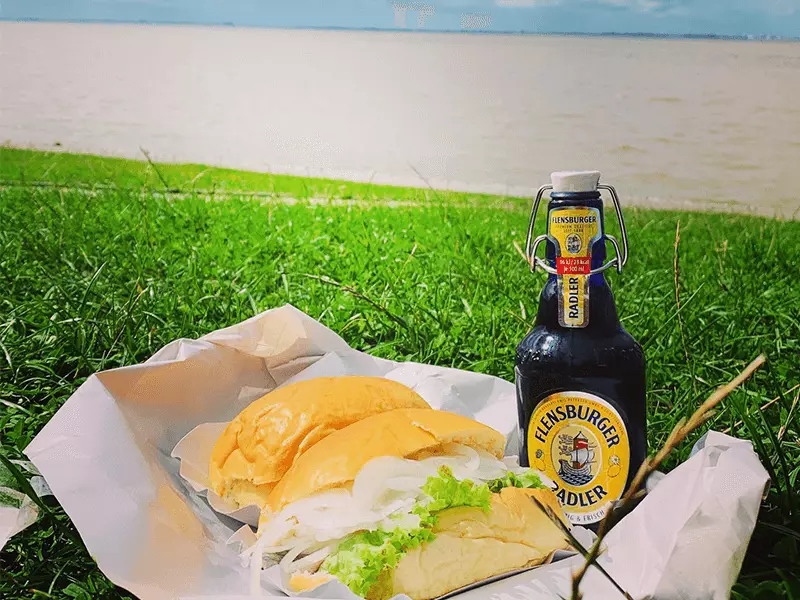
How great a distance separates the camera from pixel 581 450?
1.48 metres

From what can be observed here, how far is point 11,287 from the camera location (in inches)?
114

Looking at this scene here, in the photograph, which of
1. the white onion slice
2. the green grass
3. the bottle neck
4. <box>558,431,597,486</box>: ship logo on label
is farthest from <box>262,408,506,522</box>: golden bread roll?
the green grass

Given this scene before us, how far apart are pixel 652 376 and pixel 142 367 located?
4.50 ft

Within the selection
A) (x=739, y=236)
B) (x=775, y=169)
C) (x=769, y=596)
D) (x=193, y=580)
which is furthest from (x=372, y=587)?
(x=775, y=169)

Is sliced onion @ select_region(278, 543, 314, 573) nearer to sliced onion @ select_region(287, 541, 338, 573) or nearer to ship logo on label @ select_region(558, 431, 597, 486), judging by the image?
sliced onion @ select_region(287, 541, 338, 573)

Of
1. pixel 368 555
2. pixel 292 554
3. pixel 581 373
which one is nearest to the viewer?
pixel 368 555

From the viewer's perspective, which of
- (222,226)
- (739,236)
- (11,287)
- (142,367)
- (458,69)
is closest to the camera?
(142,367)

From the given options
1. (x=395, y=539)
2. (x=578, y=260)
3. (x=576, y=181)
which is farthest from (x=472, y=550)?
(x=576, y=181)

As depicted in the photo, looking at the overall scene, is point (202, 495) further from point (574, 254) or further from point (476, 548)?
point (574, 254)

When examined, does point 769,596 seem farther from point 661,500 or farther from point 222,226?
point 222,226

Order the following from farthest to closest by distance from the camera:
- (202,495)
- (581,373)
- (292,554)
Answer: (202,495) → (581,373) → (292,554)

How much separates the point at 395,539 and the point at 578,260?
1.84 ft

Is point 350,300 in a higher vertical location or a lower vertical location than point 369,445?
lower

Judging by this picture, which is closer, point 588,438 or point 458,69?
point 588,438
